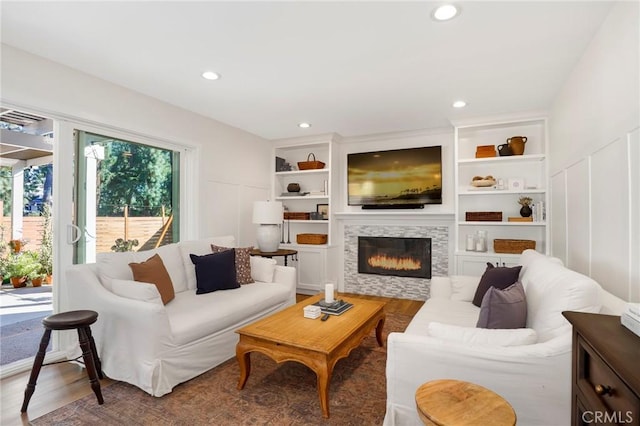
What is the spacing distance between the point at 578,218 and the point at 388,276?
2793 mm

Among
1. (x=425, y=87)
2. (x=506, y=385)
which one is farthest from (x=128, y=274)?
(x=425, y=87)

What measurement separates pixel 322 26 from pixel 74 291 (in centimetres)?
264

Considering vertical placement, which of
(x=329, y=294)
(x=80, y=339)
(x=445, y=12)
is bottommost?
(x=80, y=339)

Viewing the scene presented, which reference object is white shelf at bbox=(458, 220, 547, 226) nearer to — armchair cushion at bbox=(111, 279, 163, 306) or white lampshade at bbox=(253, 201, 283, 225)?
white lampshade at bbox=(253, 201, 283, 225)

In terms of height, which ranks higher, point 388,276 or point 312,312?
point 312,312

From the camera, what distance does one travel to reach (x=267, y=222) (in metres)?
4.50

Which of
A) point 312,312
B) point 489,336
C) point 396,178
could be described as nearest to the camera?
point 489,336

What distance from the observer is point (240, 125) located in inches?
180

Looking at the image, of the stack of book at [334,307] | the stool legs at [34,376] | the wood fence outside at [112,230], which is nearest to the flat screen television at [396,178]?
the stack of book at [334,307]

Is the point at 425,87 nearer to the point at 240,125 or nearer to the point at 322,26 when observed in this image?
the point at 322,26

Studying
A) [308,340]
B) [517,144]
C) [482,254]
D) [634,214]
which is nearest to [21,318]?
[308,340]

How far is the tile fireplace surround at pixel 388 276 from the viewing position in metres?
4.70

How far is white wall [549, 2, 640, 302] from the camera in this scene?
1.65 m

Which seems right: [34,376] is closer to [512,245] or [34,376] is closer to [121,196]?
[121,196]
